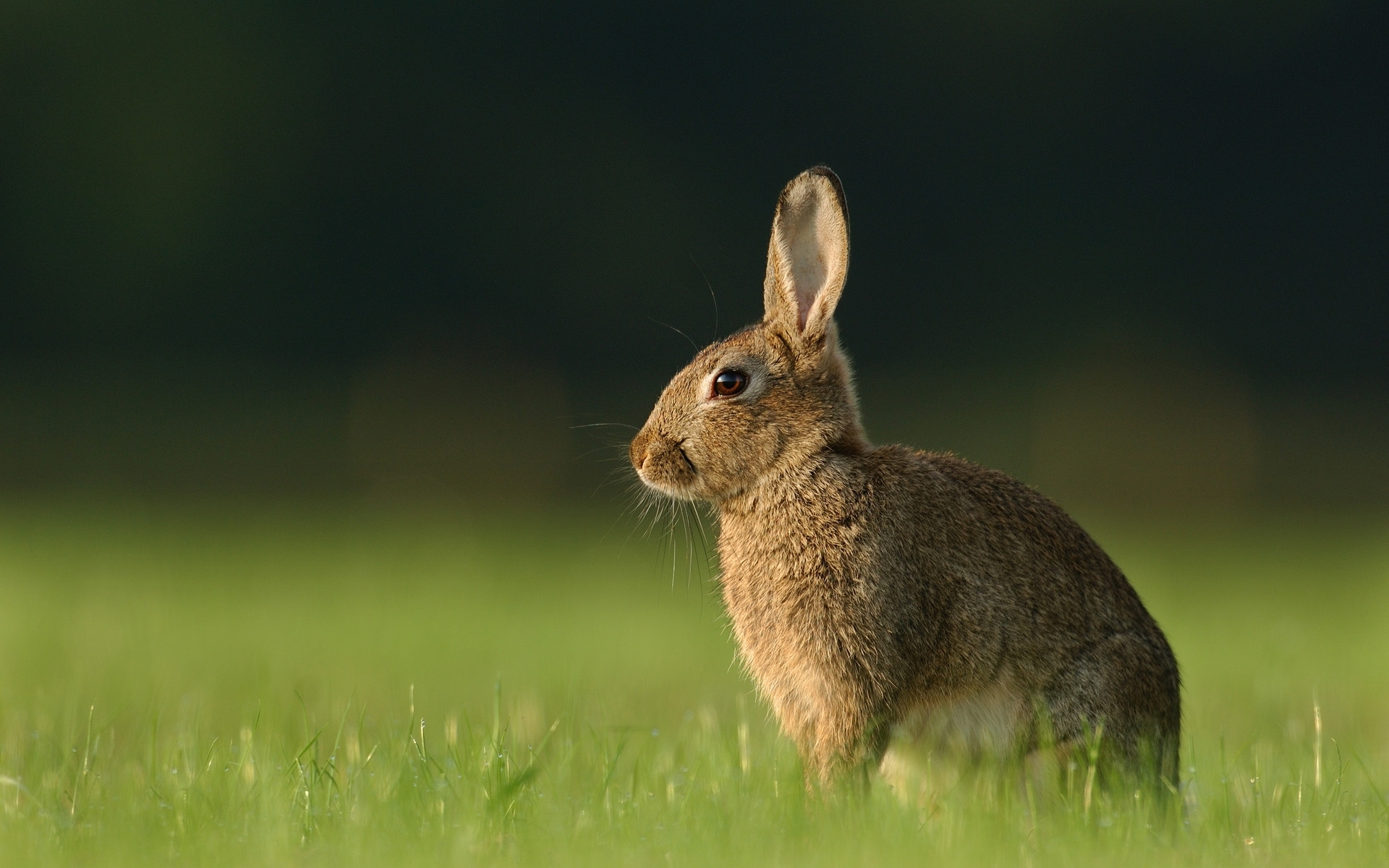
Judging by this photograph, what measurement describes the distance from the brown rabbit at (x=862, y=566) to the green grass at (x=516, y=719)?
0.70ft

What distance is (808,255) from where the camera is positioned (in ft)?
15.8

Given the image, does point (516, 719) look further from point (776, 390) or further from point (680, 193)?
point (680, 193)

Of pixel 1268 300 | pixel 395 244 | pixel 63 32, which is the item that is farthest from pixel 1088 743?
pixel 63 32

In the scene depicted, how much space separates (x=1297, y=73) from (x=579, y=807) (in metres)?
23.0

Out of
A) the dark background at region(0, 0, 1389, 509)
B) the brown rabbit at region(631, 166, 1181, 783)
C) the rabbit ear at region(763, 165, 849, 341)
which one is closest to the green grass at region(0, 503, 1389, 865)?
the brown rabbit at region(631, 166, 1181, 783)

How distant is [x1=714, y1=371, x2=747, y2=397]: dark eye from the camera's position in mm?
4703

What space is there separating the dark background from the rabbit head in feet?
46.3

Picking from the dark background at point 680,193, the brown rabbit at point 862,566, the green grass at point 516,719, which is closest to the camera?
the green grass at point 516,719

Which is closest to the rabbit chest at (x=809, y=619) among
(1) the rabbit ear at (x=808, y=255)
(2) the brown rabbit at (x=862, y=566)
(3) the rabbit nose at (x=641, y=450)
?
(2) the brown rabbit at (x=862, y=566)

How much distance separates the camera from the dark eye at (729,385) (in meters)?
4.70

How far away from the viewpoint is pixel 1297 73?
948 inches

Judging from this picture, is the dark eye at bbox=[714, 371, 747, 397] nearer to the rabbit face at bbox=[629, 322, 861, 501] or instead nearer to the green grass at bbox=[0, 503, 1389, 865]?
the rabbit face at bbox=[629, 322, 861, 501]

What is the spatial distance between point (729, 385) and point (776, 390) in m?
0.14

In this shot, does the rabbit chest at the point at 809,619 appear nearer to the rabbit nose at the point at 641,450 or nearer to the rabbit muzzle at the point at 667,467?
the rabbit muzzle at the point at 667,467
